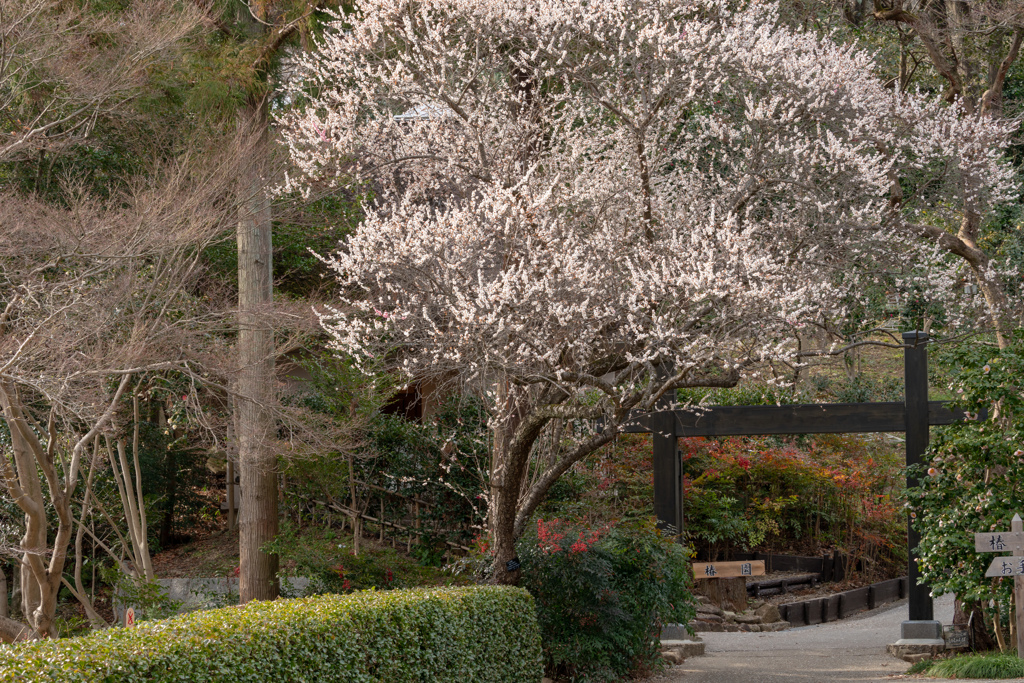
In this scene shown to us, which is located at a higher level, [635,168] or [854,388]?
[635,168]

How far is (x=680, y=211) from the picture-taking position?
7.94 m

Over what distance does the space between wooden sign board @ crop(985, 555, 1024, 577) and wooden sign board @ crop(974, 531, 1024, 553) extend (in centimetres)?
8

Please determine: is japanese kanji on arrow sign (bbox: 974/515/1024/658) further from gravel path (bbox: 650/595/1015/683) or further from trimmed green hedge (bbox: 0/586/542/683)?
trimmed green hedge (bbox: 0/586/542/683)

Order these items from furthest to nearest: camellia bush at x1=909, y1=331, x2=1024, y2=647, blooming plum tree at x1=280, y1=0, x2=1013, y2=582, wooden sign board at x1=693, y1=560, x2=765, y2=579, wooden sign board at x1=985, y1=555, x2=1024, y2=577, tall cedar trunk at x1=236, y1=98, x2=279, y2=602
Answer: wooden sign board at x1=693, y1=560, x2=765, y2=579 < tall cedar trunk at x1=236, y1=98, x2=279, y2=602 < camellia bush at x1=909, y1=331, x2=1024, y2=647 < wooden sign board at x1=985, y1=555, x2=1024, y2=577 < blooming plum tree at x1=280, y1=0, x2=1013, y2=582

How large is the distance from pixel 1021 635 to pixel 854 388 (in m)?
7.03

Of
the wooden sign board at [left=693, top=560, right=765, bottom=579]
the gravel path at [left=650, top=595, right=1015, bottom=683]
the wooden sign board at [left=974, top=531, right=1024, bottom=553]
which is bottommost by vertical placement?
the gravel path at [left=650, top=595, right=1015, bottom=683]

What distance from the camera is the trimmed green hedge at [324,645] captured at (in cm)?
366

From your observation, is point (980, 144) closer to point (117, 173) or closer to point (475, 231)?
point (475, 231)

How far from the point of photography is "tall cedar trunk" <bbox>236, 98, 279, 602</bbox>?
890 centimetres

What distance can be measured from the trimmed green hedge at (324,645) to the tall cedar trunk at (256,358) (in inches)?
127

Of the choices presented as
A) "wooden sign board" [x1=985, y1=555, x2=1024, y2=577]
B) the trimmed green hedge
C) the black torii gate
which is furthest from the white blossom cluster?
"wooden sign board" [x1=985, y1=555, x2=1024, y2=577]

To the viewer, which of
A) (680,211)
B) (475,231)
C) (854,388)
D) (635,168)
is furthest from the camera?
(854,388)

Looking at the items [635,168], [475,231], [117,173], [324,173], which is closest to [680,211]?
[635,168]

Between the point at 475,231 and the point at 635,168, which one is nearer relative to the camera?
the point at 475,231
